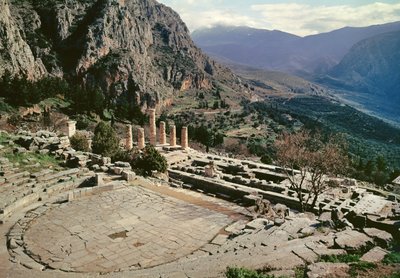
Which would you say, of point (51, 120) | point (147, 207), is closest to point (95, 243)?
point (147, 207)

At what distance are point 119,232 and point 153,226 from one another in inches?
51.2

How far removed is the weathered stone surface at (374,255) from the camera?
8.58 metres

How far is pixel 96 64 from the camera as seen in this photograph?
9988cm

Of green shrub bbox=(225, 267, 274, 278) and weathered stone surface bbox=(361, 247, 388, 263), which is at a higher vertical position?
green shrub bbox=(225, 267, 274, 278)

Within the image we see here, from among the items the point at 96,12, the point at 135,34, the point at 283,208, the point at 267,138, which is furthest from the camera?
the point at 135,34

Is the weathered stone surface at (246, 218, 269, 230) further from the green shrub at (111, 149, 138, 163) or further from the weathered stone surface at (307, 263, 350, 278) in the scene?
the green shrub at (111, 149, 138, 163)

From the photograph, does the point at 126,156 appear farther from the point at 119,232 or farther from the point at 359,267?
the point at 359,267

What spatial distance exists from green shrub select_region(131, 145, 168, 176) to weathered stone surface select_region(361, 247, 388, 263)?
15963 millimetres

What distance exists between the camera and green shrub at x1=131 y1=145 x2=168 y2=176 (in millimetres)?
23578

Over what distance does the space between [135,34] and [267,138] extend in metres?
62.5

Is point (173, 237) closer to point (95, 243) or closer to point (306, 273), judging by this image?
point (95, 243)

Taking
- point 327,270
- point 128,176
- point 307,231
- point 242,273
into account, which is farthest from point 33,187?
point 327,270

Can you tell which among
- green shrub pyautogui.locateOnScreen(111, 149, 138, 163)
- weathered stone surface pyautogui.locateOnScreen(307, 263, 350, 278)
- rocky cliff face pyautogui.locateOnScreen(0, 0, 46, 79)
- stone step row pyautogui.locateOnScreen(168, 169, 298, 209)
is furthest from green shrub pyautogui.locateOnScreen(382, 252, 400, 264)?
rocky cliff face pyautogui.locateOnScreen(0, 0, 46, 79)

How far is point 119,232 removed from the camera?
526 inches
